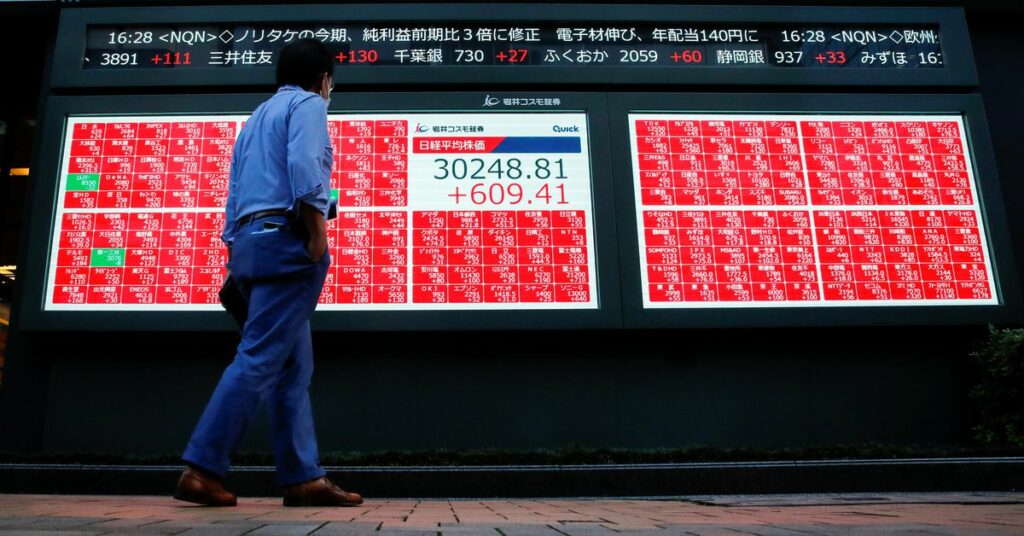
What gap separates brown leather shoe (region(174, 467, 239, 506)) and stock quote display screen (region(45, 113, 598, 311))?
2.19 meters

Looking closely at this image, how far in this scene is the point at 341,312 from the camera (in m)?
3.81

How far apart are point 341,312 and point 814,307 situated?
2.91 metres

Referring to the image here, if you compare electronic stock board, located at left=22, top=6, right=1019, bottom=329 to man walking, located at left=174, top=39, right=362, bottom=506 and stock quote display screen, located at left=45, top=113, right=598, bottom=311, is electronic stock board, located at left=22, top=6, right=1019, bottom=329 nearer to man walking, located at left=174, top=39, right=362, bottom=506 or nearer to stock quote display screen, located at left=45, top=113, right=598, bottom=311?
stock quote display screen, located at left=45, top=113, right=598, bottom=311

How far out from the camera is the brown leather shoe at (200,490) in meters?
1.64

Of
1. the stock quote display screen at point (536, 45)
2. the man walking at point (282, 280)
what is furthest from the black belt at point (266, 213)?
the stock quote display screen at point (536, 45)

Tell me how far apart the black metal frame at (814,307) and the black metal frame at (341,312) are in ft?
0.32

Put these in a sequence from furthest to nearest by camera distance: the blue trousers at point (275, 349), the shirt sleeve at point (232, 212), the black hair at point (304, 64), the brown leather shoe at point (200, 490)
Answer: the black hair at point (304, 64), the shirt sleeve at point (232, 212), the blue trousers at point (275, 349), the brown leather shoe at point (200, 490)

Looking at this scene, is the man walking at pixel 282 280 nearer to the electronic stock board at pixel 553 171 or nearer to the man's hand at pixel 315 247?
the man's hand at pixel 315 247

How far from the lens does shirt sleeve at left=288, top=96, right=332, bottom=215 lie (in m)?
1.88

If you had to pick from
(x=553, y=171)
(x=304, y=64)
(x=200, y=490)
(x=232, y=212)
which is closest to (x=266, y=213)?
(x=232, y=212)

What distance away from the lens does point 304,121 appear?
6.45ft

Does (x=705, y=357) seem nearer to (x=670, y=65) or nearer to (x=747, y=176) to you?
(x=747, y=176)

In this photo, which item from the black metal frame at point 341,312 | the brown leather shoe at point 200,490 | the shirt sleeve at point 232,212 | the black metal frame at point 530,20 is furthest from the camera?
the black metal frame at point 530,20

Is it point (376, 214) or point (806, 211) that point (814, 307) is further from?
point (376, 214)
